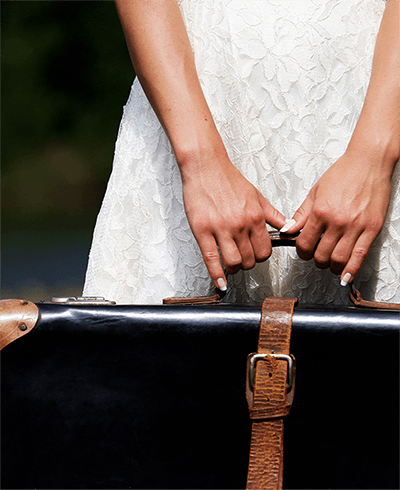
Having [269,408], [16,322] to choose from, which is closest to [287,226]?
[269,408]

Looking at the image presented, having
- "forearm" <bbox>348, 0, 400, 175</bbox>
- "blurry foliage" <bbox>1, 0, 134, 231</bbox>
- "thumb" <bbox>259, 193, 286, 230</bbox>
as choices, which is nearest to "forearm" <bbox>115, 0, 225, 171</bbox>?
"thumb" <bbox>259, 193, 286, 230</bbox>

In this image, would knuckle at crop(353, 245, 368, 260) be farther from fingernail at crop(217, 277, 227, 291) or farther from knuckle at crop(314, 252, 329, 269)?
fingernail at crop(217, 277, 227, 291)

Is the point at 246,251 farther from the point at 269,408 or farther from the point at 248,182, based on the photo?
the point at 269,408

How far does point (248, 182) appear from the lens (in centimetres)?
74

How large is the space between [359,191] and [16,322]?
53cm

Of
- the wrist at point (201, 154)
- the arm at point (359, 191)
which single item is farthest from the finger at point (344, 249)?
the wrist at point (201, 154)

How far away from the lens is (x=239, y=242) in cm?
72

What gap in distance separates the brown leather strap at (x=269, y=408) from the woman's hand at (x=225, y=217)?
14cm

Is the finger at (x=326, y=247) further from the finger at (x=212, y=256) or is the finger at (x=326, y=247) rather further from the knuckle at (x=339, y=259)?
the finger at (x=212, y=256)

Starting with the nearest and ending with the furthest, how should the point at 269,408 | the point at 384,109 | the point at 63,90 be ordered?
the point at 269,408 → the point at 384,109 → the point at 63,90

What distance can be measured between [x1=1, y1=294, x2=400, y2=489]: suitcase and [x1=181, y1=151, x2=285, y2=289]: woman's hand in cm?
9

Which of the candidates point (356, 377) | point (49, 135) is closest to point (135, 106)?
point (356, 377)

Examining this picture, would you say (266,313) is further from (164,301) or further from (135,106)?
(135,106)

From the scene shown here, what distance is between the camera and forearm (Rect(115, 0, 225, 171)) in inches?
29.1
